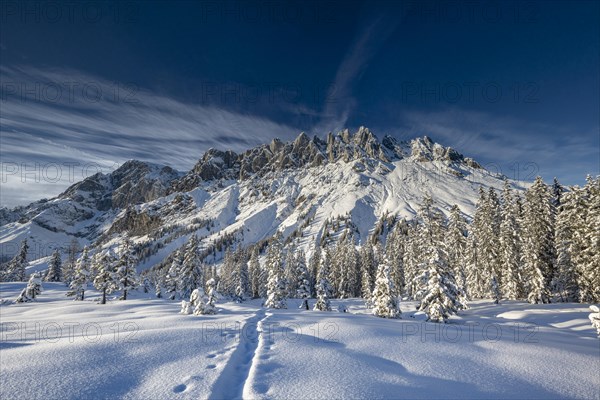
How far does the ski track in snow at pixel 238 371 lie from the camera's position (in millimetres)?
5625

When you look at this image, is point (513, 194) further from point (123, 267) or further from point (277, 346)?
point (123, 267)

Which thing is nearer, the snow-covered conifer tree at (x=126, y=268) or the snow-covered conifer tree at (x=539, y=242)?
the snow-covered conifer tree at (x=539, y=242)

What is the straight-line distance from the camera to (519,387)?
6.59 m

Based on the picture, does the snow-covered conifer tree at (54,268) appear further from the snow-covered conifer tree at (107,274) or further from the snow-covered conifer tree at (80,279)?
the snow-covered conifer tree at (107,274)

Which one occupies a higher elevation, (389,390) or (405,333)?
(389,390)

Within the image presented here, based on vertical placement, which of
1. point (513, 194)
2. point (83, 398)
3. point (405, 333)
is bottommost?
point (405, 333)

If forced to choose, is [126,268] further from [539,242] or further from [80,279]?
[539,242]

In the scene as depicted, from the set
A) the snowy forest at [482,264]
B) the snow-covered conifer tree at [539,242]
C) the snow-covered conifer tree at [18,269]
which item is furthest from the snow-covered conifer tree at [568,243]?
the snow-covered conifer tree at [18,269]

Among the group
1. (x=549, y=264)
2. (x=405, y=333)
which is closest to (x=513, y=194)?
(x=549, y=264)

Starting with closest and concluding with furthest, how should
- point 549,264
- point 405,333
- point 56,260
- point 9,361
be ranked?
1. point 9,361
2. point 405,333
3. point 549,264
4. point 56,260

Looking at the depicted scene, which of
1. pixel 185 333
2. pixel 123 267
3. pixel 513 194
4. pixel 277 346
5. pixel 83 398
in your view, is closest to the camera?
pixel 83 398

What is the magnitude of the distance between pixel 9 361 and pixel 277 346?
6727 millimetres

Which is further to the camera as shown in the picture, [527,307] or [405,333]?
[527,307]

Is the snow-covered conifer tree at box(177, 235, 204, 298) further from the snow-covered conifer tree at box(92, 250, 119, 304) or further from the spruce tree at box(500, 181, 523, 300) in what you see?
the spruce tree at box(500, 181, 523, 300)
